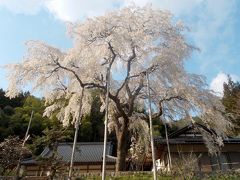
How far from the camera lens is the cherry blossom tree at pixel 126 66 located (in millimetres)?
13320

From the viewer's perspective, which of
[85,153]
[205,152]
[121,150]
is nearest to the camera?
[121,150]

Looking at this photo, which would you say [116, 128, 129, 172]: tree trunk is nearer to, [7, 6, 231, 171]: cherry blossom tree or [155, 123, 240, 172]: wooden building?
[7, 6, 231, 171]: cherry blossom tree

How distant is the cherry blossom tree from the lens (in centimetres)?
1332

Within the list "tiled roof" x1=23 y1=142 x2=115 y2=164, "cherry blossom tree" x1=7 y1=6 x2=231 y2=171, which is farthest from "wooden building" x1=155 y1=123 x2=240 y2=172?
"tiled roof" x1=23 y1=142 x2=115 y2=164

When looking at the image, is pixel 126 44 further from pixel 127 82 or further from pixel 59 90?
pixel 59 90

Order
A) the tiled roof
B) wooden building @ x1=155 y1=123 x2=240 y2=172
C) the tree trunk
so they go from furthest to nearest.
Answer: the tiled roof
wooden building @ x1=155 y1=123 x2=240 y2=172
the tree trunk

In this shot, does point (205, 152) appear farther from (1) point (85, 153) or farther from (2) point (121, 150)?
(1) point (85, 153)

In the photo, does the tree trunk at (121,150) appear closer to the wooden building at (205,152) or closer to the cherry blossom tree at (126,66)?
the cherry blossom tree at (126,66)

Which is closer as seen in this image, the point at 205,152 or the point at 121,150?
the point at 121,150

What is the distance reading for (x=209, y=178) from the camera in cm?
1080

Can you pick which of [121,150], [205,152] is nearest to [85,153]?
[205,152]

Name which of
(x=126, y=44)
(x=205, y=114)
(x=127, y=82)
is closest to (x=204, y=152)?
(x=205, y=114)

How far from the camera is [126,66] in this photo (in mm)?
14531

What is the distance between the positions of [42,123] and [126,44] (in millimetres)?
23599
